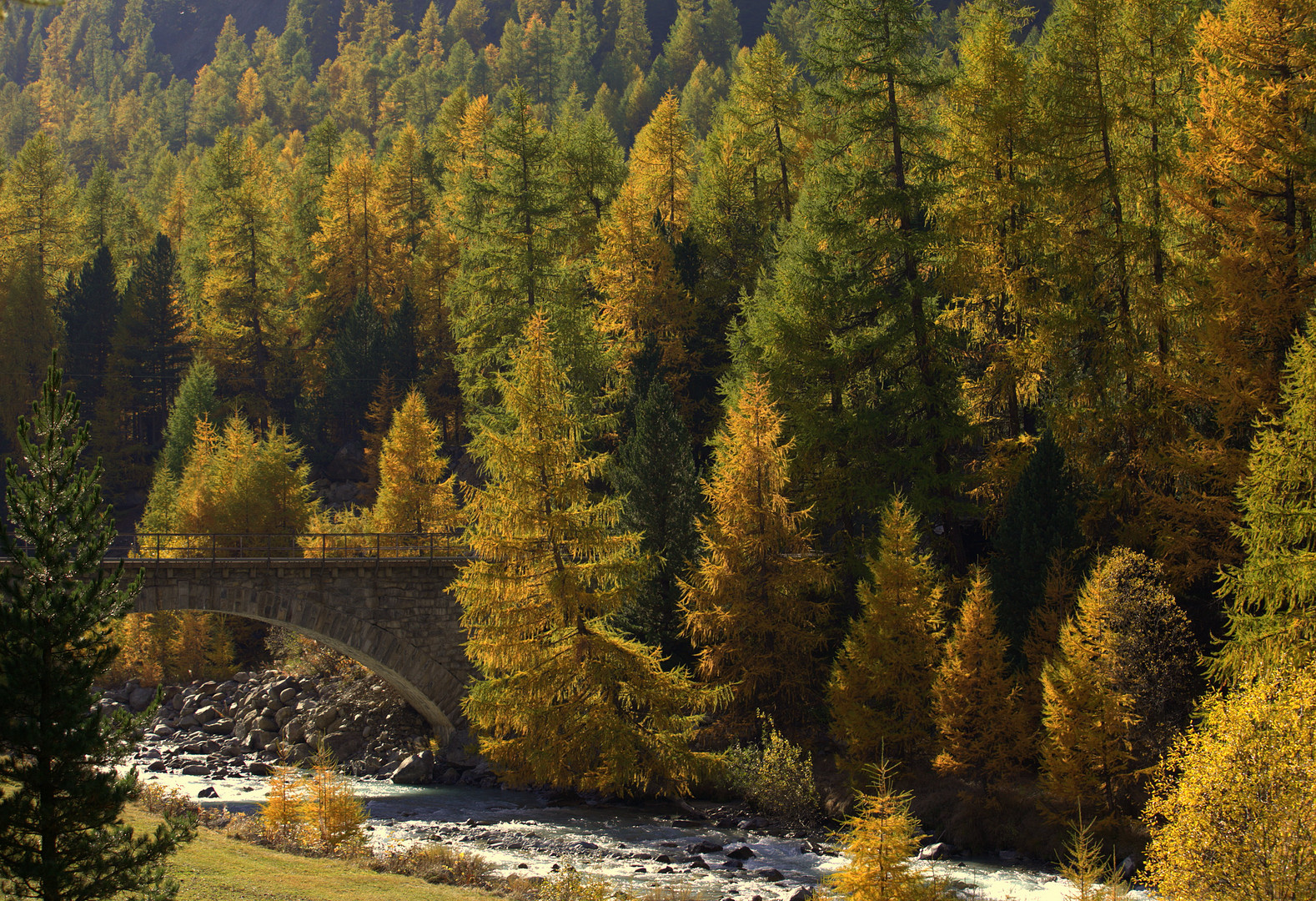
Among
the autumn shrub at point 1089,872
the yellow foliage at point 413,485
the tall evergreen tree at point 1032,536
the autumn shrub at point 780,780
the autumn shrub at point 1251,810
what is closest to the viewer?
the autumn shrub at point 1251,810

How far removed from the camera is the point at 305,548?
97.6 feet

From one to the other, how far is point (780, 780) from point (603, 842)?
441cm

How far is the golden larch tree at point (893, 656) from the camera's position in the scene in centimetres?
2394

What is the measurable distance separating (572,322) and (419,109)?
3051 inches

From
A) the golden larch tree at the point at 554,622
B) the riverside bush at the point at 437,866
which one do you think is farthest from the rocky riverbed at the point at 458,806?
the golden larch tree at the point at 554,622

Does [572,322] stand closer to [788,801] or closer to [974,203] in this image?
[974,203]

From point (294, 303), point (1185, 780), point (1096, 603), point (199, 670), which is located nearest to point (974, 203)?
point (1096, 603)

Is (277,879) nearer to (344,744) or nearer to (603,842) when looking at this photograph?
(603,842)

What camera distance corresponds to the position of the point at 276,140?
101m

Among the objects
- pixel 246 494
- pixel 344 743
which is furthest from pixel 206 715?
pixel 246 494

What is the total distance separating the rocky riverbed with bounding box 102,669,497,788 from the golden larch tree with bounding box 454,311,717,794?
270 inches

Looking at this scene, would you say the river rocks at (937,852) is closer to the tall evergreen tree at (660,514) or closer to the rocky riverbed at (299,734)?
the tall evergreen tree at (660,514)

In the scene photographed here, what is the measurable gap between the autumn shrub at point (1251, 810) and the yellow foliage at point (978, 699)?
7459 millimetres

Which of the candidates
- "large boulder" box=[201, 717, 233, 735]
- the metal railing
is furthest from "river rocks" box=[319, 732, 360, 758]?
the metal railing
